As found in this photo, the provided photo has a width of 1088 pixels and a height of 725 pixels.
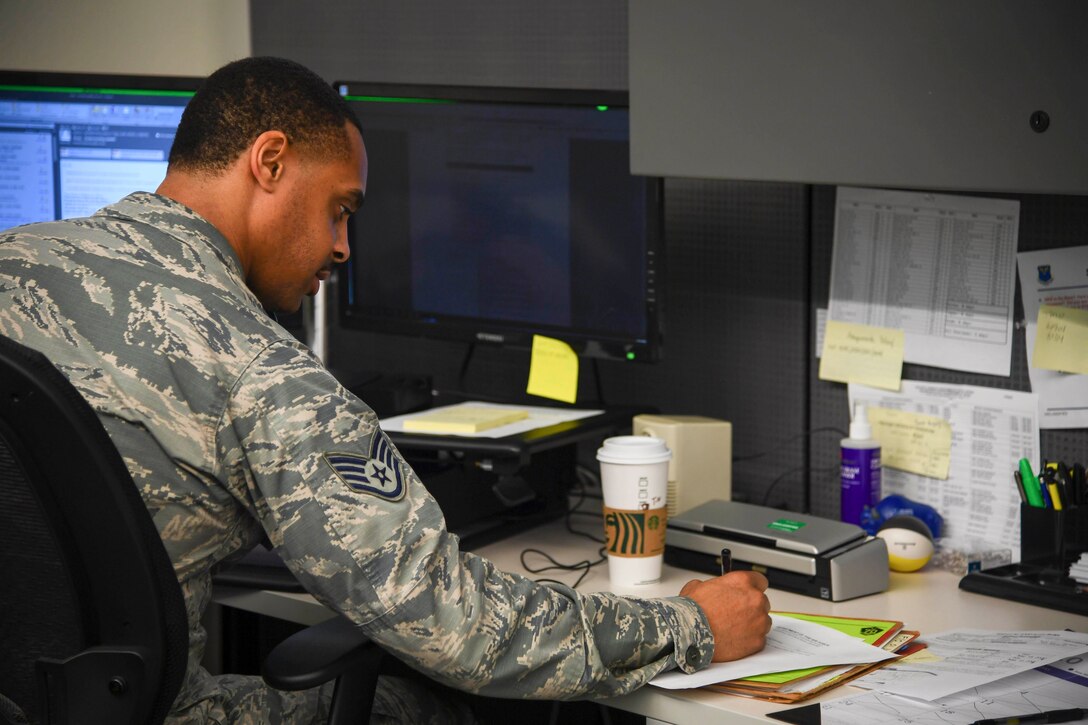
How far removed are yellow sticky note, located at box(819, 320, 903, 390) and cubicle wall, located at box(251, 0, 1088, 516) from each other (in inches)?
0.9

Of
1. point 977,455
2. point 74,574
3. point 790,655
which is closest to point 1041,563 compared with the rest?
point 977,455

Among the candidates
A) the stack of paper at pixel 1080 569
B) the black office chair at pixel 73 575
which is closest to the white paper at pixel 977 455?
the stack of paper at pixel 1080 569

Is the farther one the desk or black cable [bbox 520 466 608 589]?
black cable [bbox 520 466 608 589]

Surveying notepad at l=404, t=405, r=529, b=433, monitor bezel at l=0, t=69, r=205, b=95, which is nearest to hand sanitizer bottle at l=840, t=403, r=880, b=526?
notepad at l=404, t=405, r=529, b=433

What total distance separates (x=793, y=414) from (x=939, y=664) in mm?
564

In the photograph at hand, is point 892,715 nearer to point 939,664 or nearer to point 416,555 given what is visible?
point 939,664

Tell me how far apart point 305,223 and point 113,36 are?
1.36 m

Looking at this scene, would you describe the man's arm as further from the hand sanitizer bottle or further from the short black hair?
the hand sanitizer bottle

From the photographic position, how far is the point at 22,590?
961mm

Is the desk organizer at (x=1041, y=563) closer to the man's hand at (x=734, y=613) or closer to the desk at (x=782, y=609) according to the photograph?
the desk at (x=782, y=609)

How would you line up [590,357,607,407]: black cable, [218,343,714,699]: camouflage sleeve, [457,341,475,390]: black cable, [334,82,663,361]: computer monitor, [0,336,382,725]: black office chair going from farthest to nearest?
[457,341,475,390]: black cable < [590,357,607,407]: black cable < [334,82,663,361]: computer monitor < [218,343,714,699]: camouflage sleeve < [0,336,382,725]: black office chair

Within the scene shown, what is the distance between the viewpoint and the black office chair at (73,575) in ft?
2.90

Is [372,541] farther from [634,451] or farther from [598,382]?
[598,382]

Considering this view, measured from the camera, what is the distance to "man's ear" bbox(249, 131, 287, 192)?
3.84 ft
